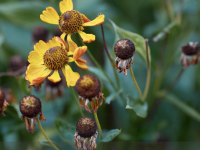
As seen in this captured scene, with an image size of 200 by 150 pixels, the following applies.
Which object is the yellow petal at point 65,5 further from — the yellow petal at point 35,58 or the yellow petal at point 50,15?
the yellow petal at point 35,58

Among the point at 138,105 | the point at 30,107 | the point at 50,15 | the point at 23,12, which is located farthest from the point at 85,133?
the point at 23,12

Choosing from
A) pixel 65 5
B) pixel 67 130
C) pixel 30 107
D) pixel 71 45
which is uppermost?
pixel 65 5

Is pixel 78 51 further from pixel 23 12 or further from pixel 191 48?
pixel 23 12

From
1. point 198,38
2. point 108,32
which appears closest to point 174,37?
point 198,38

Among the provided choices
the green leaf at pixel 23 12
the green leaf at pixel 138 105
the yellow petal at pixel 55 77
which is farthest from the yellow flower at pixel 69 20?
the green leaf at pixel 23 12

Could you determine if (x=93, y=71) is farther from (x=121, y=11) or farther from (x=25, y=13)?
(x=121, y=11)

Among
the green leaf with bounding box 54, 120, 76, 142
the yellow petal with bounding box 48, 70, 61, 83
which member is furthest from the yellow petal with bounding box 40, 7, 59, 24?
the green leaf with bounding box 54, 120, 76, 142

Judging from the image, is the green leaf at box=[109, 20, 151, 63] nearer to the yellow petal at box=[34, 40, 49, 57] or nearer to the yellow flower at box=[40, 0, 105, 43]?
the yellow flower at box=[40, 0, 105, 43]
